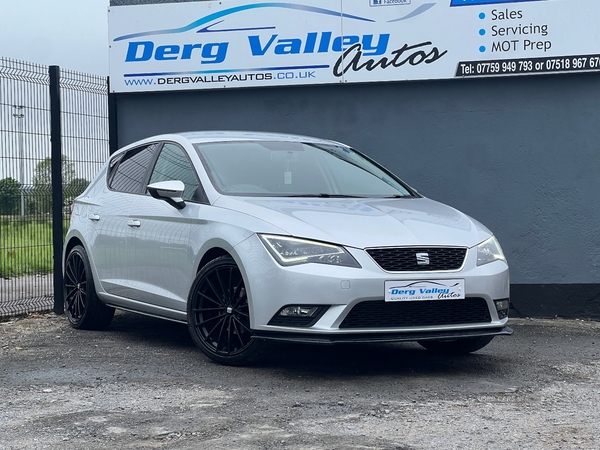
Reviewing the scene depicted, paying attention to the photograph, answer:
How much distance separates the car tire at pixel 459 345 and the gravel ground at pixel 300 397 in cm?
8

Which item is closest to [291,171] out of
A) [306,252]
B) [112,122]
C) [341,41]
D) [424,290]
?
[306,252]

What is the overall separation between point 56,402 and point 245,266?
4.73 ft

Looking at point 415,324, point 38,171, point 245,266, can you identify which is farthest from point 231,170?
point 38,171

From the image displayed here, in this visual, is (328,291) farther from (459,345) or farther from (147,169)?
(147,169)

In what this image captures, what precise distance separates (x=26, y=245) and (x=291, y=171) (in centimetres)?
370

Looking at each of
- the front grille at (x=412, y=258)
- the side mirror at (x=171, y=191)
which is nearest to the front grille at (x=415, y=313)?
the front grille at (x=412, y=258)

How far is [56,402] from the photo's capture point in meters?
5.65

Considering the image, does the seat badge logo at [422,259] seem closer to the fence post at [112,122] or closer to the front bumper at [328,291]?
the front bumper at [328,291]

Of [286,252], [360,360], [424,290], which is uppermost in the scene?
[286,252]

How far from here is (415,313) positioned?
20.4 feet

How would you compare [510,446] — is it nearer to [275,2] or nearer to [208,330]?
[208,330]

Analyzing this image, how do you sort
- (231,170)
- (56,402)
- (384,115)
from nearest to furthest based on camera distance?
(56,402) → (231,170) → (384,115)

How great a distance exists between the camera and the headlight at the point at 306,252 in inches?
241

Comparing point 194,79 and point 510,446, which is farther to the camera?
point 194,79
